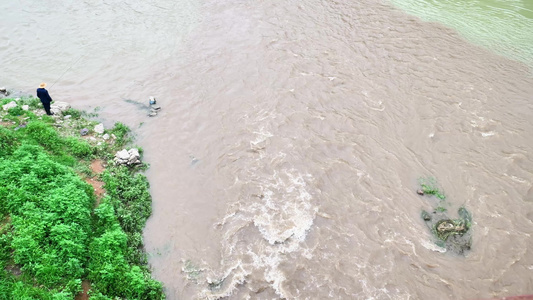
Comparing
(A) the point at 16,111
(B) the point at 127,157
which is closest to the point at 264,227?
(B) the point at 127,157

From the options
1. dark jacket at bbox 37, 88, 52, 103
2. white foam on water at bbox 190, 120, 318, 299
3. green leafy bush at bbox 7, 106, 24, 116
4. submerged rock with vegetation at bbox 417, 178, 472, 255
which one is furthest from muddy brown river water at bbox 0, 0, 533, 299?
green leafy bush at bbox 7, 106, 24, 116

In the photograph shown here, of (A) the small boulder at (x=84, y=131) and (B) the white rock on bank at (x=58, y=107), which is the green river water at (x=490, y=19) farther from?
(B) the white rock on bank at (x=58, y=107)

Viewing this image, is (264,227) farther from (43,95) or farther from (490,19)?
(490,19)

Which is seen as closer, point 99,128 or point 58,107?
point 99,128

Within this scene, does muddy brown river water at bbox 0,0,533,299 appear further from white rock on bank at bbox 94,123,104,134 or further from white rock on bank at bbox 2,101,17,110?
white rock on bank at bbox 2,101,17,110

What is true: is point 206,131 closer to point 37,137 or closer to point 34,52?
point 37,137

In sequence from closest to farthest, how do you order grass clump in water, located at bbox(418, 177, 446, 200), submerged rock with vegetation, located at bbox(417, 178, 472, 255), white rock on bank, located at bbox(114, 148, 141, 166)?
submerged rock with vegetation, located at bbox(417, 178, 472, 255) < grass clump in water, located at bbox(418, 177, 446, 200) < white rock on bank, located at bbox(114, 148, 141, 166)
